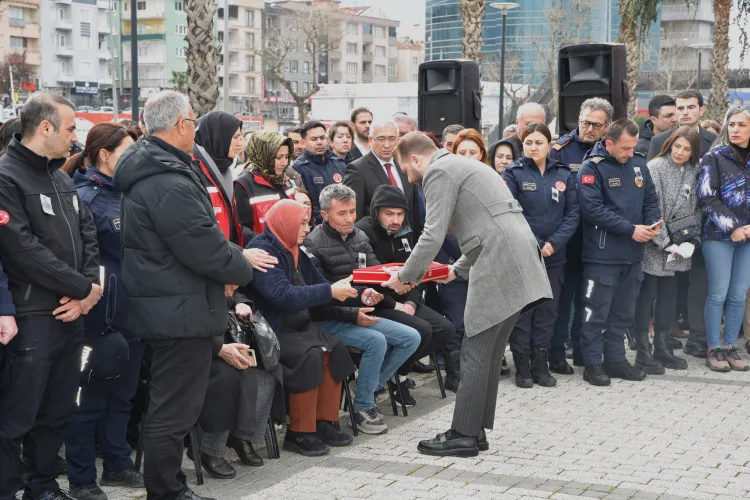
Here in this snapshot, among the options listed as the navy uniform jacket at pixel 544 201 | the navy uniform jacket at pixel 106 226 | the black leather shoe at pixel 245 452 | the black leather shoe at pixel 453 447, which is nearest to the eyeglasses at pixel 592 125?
the navy uniform jacket at pixel 544 201

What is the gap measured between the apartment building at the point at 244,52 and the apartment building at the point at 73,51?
41.3ft

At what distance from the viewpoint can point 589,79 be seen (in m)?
11.4

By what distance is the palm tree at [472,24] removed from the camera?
59.4 feet

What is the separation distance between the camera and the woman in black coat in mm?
6289

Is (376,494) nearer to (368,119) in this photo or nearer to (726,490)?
(726,490)

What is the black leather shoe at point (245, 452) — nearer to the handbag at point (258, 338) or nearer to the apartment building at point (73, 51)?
the handbag at point (258, 338)

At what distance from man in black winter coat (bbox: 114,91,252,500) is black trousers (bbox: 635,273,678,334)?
5.10 m

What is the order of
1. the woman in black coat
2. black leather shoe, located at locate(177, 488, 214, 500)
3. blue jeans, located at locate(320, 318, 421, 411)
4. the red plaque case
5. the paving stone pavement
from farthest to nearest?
blue jeans, located at locate(320, 318, 421, 411)
the red plaque case
the woman in black coat
the paving stone pavement
black leather shoe, located at locate(177, 488, 214, 500)

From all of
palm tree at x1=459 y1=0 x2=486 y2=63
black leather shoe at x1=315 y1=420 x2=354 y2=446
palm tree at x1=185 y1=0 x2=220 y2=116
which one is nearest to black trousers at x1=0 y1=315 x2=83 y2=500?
black leather shoe at x1=315 y1=420 x2=354 y2=446

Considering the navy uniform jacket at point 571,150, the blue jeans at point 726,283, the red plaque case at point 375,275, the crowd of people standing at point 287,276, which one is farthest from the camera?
the navy uniform jacket at point 571,150

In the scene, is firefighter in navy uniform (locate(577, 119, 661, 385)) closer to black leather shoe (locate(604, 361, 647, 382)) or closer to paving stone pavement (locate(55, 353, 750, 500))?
black leather shoe (locate(604, 361, 647, 382))

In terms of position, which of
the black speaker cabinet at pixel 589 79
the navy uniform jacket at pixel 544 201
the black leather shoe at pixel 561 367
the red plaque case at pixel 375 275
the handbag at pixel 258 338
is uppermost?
the black speaker cabinet at pixel 589 79

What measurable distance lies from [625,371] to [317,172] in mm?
3304

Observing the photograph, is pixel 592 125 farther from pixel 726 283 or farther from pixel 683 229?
pixel 726 283
